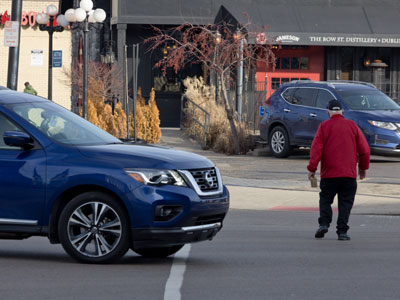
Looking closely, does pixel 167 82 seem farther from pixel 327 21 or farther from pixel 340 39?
pixel 340 39

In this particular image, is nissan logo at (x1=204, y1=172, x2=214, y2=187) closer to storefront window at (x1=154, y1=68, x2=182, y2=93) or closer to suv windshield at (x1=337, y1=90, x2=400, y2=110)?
suv windshield at (x1=337, y1=90, x2=400, y2=110)

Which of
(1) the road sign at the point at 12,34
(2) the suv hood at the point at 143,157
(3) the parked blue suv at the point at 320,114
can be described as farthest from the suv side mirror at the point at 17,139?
(3) the parked blue suv at the point at 320,114

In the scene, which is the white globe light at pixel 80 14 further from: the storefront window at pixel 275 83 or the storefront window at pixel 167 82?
the storefront window at pixel 167 82

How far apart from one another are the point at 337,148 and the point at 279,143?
13.4m

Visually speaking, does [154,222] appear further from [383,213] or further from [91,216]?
[383,213]

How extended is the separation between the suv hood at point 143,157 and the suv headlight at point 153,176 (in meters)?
0.04

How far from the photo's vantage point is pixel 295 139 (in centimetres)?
Answer: 2445

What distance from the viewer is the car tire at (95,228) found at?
9.23 metres

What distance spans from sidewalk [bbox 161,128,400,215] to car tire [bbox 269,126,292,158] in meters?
4.86

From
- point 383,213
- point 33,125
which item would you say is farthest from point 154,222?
point 383,213

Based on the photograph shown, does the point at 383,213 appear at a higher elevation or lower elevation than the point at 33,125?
lower

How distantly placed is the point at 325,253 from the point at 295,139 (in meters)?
13.9

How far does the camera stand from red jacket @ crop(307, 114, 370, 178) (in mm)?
11586

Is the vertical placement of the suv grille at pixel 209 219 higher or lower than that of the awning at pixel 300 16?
lower
